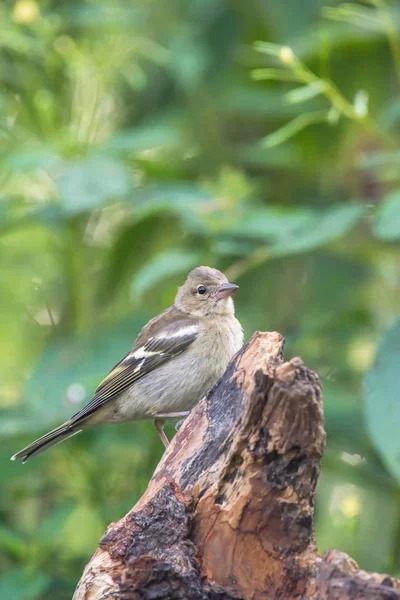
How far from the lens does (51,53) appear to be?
18.0 ft

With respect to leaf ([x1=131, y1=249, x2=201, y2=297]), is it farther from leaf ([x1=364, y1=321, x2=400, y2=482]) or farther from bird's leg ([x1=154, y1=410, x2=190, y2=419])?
leaf ([x1=364, y1=321, x2=400, y2=482])

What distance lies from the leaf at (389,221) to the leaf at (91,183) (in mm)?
1260

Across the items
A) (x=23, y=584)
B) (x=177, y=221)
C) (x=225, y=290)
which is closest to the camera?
(x=23, y=584)

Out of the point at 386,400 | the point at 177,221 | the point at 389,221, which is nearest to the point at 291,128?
the point at 389,221

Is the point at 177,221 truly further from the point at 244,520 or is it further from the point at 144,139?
the point at 244,520

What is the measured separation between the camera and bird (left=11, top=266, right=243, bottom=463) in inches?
190

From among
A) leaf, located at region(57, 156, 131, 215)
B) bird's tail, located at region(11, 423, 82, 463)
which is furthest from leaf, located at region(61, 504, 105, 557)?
leaf, located at region(57, 156, 131, 215)

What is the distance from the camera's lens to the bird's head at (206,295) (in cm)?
515

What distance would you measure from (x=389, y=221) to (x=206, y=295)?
4.42 ft

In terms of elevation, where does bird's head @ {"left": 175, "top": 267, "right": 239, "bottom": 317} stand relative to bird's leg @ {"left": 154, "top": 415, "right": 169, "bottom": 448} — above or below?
above

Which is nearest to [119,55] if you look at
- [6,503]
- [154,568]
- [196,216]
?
[196,216]

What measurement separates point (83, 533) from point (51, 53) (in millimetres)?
2747

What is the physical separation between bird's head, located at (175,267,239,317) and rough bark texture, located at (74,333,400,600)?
2.16 m

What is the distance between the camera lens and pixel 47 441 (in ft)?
15.5
